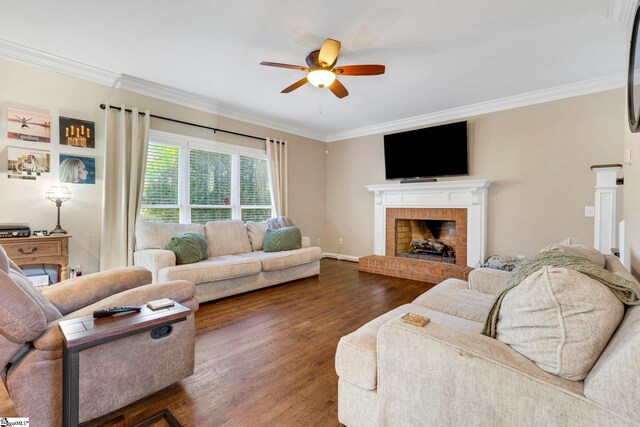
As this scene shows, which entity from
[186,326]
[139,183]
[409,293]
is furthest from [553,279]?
[139,183]

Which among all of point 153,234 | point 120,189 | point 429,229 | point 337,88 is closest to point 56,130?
point 120,189

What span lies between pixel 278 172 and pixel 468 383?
4.65m

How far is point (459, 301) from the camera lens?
199 centimetres

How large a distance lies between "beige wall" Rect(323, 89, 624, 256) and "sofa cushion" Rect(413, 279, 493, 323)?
2.40 m

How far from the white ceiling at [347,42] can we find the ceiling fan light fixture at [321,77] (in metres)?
0.25

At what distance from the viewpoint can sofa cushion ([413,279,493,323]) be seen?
179 centimetres

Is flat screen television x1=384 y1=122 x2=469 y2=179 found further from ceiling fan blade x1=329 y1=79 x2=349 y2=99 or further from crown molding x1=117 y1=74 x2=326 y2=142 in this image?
ceiling fan blade x1=329 y1=79 x2=349 y2=99

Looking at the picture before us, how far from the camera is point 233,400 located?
65.2 inches

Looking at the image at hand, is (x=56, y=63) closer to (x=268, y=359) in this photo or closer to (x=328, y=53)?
(x=328, y=53)

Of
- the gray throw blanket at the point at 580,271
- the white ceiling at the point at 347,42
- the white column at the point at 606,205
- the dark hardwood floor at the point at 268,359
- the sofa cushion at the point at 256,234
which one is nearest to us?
the gray throw blanket at the point at 580,271

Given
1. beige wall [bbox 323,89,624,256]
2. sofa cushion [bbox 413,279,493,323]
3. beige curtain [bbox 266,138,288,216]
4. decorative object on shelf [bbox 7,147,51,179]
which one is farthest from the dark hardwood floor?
decorative object on shelf [bbox 7,147,51,179]

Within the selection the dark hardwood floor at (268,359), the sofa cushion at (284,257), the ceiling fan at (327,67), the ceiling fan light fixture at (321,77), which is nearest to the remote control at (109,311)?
the dark hardwood floor at (268,359)

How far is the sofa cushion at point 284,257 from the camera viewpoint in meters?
3.79

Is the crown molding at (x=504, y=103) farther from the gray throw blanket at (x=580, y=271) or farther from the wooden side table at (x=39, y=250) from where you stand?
the wooden side table at (x=39, y=250)
